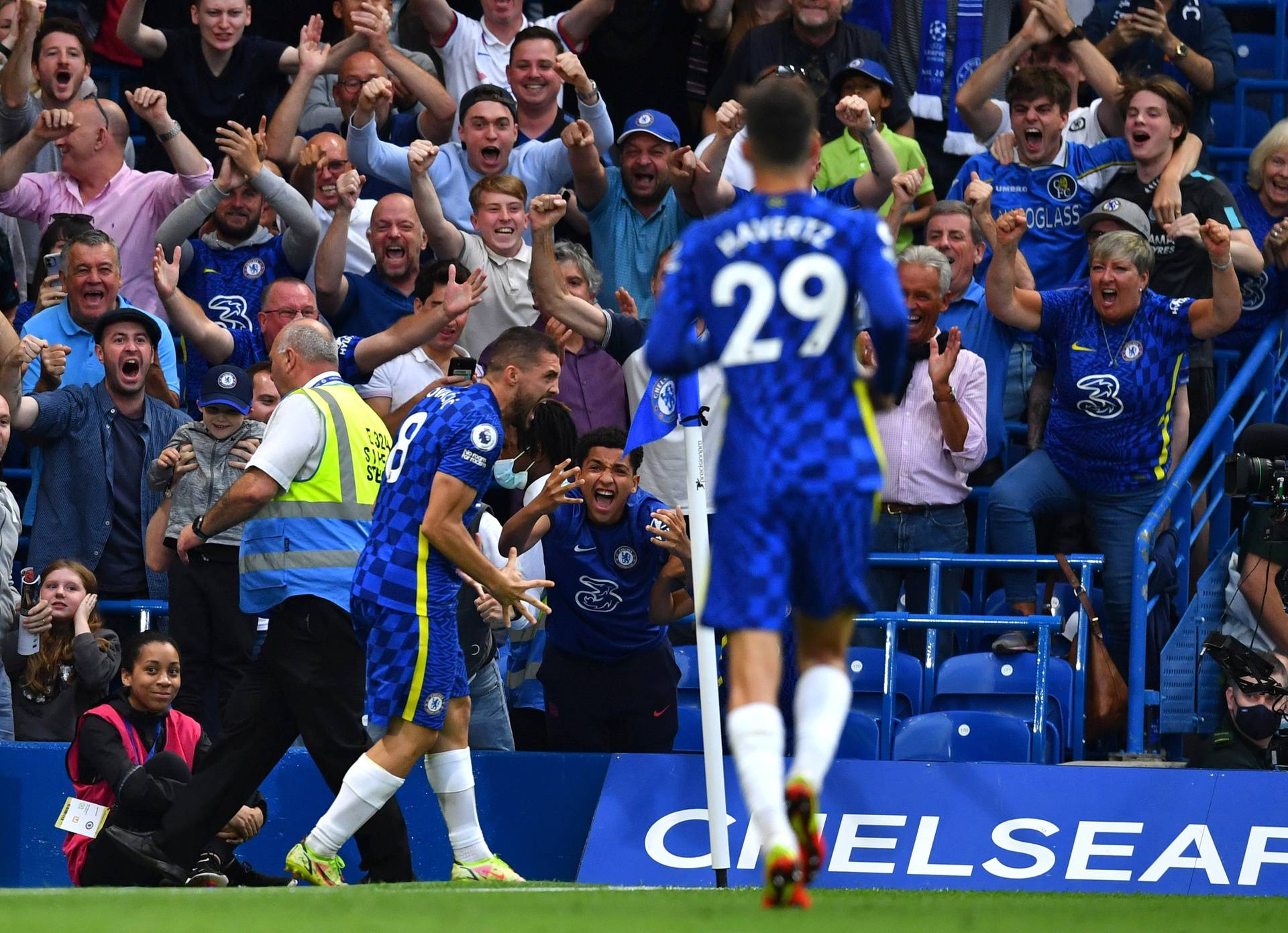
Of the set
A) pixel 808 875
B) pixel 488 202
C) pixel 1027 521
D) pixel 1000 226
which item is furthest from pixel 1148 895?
pixel 488 202

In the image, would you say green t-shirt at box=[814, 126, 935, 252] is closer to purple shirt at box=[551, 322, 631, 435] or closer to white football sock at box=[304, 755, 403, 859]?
purple shirt at box=[551, 322, 631, 435]

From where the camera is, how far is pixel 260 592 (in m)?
7.61

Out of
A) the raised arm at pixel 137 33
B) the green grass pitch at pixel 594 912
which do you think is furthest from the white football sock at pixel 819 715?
the raised arm at pixel 137 33

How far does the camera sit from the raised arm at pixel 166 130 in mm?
10578

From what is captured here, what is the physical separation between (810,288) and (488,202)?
18.8 feet

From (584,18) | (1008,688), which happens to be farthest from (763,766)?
(584,18)

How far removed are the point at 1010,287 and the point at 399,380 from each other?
128 inches

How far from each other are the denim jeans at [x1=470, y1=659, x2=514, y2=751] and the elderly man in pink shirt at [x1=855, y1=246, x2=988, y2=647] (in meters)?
2.07

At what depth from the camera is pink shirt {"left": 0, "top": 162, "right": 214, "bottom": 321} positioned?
35.6 feet

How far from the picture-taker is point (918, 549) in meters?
9.64

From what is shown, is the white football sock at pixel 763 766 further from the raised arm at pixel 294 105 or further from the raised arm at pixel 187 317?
the raised arm at pixel 294 105

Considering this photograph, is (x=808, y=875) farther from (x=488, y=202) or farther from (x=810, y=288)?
(x=488, y=202)

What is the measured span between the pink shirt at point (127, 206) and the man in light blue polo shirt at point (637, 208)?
7.54 feet

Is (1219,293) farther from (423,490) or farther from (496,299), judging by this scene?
(423,490)
